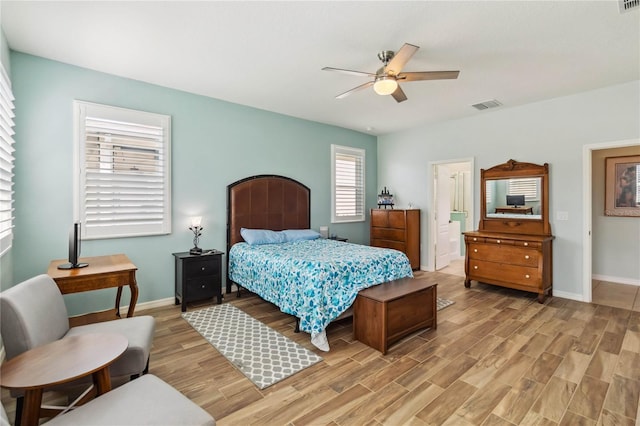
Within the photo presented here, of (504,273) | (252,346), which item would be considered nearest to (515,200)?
(504,273)

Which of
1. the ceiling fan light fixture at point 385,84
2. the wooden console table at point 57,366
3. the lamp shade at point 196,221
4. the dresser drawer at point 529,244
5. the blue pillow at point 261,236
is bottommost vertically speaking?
the wooden console table at point 57,366

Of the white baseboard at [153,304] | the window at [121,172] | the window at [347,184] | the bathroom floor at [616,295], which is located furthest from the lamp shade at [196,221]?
the bathroom floor at [616,295]

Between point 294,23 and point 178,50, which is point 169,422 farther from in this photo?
point 178,50

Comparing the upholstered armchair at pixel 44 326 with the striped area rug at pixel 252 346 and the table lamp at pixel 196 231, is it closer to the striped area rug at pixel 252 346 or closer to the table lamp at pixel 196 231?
the striped area rug at pixel 252 346

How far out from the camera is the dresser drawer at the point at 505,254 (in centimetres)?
434

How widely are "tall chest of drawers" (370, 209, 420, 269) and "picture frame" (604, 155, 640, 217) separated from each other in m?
3.22

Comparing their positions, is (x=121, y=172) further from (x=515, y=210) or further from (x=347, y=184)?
(x=515, y=210)

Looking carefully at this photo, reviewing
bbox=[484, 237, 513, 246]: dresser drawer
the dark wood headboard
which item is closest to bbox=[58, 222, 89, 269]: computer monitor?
the dark wood headboard

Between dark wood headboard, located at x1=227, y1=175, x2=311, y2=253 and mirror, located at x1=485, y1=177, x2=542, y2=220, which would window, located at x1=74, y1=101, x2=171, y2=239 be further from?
mirror, located at x1=485, y1=177, x2=542, y2=220

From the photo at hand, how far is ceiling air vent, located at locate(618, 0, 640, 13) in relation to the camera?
232 centimetres

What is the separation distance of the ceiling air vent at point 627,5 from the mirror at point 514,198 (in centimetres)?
273

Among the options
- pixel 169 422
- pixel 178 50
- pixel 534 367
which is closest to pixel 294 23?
pixel 178 50

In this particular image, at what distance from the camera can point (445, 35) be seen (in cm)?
280

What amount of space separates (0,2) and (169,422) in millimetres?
3348
